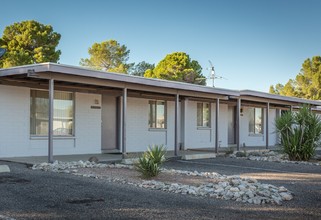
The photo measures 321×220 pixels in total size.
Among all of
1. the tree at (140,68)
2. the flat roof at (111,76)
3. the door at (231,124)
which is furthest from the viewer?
the tree at (140,68)

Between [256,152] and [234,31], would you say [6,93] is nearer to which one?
[256,152]

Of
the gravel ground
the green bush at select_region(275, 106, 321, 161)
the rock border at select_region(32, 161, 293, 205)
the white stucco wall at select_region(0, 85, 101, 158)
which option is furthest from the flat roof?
the rock border at select_region(32, 161, 293, 205)

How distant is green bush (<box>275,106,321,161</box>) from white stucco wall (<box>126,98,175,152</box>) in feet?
17.0

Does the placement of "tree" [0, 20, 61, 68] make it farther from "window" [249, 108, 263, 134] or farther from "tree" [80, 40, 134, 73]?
"window" [249, 108, 263, 134]

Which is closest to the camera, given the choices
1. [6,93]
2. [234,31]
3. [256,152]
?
[6,93]

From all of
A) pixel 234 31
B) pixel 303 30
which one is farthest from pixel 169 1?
pixel 303 30

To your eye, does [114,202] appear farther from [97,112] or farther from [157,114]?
[157,114]

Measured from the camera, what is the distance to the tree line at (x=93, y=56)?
3003 cm

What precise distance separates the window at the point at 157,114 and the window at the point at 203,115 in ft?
7.77

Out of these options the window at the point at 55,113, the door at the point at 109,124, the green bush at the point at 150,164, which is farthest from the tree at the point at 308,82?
the green bush at the point at 150,164

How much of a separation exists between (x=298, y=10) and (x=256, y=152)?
688cm

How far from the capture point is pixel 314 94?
152 ft

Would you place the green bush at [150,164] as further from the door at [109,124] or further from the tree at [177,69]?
the tree at [177,69]

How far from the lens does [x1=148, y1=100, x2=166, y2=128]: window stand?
1748 cm
